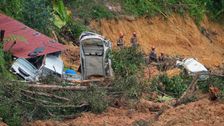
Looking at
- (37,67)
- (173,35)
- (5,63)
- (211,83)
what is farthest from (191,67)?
(5,63)

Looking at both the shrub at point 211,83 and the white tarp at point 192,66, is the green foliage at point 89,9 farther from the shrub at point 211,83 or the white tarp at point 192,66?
the shrub at point 211,83

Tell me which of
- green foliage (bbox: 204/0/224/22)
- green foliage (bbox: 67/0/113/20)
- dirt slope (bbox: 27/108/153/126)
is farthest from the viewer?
green foliage (bbox: 204/0/224/22)

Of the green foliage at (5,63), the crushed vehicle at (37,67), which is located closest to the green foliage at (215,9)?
the crushed vehicle at (37,67)

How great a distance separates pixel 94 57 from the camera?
1608 cm

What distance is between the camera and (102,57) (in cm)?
1593

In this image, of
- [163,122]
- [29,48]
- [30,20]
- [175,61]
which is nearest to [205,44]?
[175,61]

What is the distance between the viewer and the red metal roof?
50.5 ft

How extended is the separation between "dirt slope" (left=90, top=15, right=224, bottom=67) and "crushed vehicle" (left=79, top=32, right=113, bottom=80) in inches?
211

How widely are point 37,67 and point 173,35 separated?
10361mm

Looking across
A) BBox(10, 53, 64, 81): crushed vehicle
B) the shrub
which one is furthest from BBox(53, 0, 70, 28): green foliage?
the shrub

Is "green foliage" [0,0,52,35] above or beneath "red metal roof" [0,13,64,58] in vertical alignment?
above

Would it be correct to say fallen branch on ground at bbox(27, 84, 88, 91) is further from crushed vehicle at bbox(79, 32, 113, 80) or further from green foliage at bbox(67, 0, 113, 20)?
green foliage at bbox(67, 0, 113, 20)

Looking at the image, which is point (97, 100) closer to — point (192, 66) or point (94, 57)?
point (94, 57)

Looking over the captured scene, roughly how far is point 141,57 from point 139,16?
330 inches
